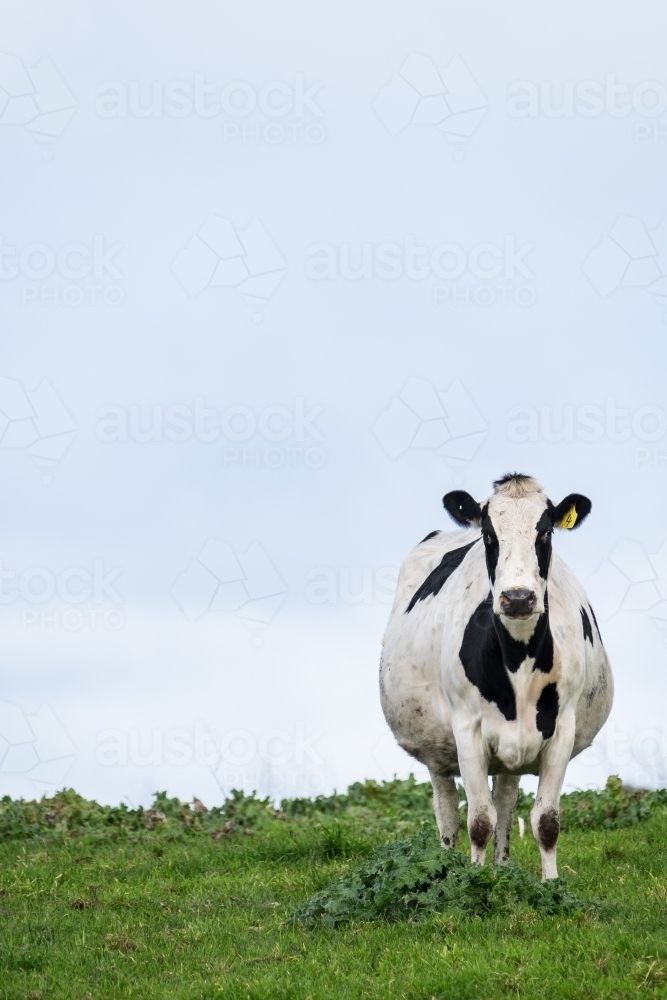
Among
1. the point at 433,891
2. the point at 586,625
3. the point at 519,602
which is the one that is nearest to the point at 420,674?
the point at 586,625

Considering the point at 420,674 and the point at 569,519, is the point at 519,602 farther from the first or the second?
the point at 420,674

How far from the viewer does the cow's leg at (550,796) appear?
10.4 m

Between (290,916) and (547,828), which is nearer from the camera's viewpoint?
(290,916)

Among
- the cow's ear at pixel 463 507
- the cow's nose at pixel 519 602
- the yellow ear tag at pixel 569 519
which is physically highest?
the cow's ear at pixel 463 507

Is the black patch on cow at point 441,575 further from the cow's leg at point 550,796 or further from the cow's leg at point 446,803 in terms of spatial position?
the cow's leg at point 550,796

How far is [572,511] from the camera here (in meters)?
11.0

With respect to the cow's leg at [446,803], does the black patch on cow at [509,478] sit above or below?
above

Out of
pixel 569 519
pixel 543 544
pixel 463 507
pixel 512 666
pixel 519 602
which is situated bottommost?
pixel 512 666

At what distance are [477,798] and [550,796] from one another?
1.93ft

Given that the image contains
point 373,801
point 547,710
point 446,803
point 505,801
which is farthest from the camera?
point 373,801

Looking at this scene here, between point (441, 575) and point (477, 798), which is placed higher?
point (441, 575)

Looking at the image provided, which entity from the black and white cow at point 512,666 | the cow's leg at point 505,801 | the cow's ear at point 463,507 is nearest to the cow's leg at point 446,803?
the black and white cow at point 512,666

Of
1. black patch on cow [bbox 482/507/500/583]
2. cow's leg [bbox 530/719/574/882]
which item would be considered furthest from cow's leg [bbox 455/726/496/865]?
black patch on cow [bbox 482/507/500/583]

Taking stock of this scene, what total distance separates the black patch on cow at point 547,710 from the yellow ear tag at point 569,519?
1.39 metres
